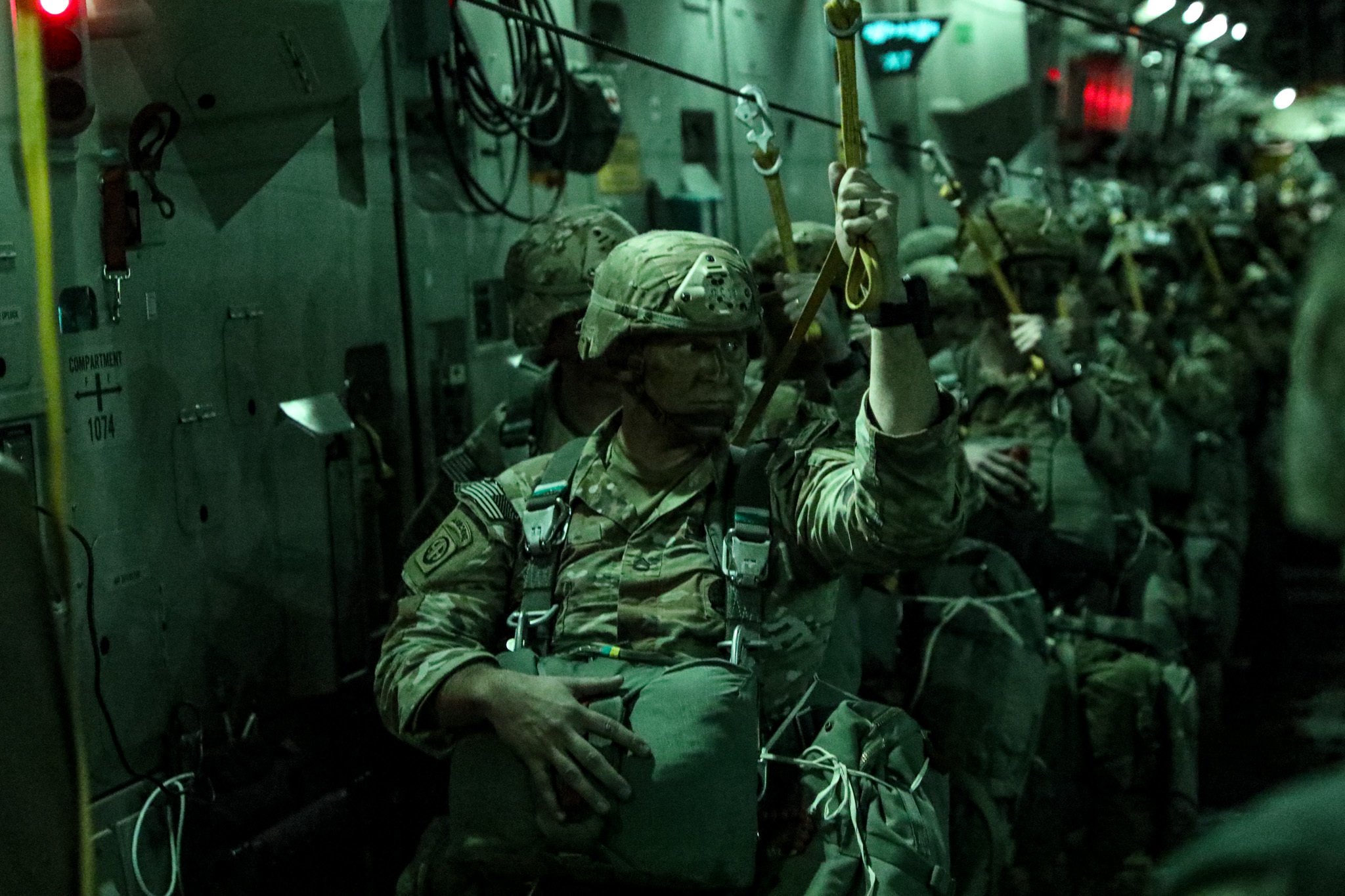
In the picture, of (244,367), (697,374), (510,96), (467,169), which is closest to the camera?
(697,374)

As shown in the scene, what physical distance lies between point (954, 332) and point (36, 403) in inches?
161

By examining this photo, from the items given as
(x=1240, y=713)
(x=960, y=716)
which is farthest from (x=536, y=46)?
(x=1240, y=713)

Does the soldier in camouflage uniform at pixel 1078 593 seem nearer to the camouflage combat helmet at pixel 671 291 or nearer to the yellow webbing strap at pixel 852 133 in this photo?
the camouflage combat helmet at pixel 671 291

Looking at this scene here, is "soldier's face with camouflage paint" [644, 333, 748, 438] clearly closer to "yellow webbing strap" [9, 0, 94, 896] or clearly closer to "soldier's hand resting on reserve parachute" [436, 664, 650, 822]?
"soldier's hand resting on reserve parachute" [436, 664, 650, 822]

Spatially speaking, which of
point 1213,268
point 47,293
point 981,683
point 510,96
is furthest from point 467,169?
point 1213,268

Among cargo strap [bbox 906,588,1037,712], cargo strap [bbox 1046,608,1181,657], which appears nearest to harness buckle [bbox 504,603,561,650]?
cargo strap [bbox 906,588,1037,712]

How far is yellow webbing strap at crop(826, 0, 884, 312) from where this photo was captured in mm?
3074

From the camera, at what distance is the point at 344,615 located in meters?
5.14

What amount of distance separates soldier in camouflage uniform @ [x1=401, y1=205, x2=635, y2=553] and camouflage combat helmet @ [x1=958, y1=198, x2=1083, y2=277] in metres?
2.20

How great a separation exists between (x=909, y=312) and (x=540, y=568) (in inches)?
36.2

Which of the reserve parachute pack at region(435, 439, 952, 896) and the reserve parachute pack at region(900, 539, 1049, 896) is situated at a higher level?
the reserve parachute pack at region(435, 439, 952, 896)

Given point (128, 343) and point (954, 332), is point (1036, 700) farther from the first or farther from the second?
point (128, 343)

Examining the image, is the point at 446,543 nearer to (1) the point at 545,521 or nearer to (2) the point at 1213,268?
(1) the point at 545,521

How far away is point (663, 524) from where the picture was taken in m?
3.52
